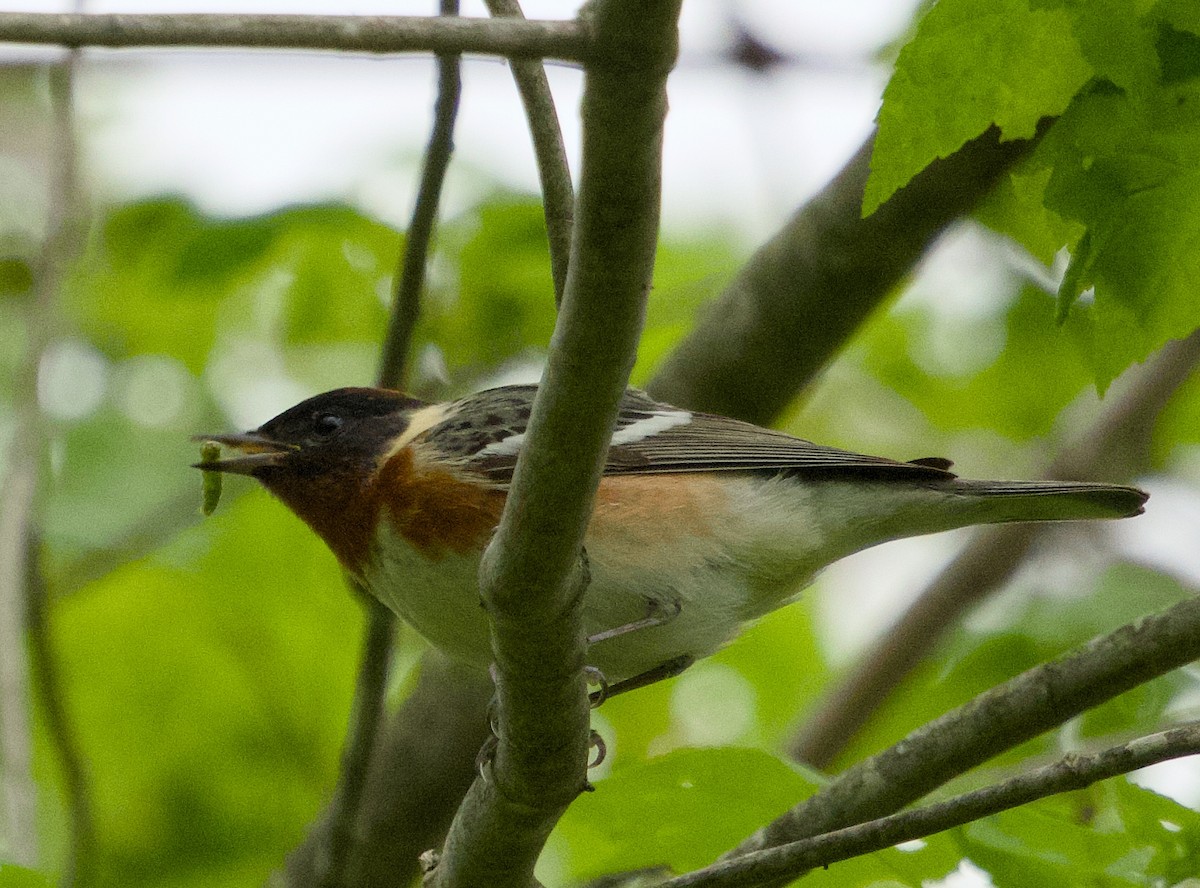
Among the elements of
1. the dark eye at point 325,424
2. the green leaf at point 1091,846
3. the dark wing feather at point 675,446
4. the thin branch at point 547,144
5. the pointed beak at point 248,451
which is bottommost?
the green leaf at point 1091,846

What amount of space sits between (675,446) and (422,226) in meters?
1.17

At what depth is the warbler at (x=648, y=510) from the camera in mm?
4113

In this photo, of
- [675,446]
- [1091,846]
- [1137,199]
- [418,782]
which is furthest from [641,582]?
[1137,199]

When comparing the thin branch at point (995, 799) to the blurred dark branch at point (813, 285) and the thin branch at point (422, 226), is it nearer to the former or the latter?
the thin branch at point (422, 226)

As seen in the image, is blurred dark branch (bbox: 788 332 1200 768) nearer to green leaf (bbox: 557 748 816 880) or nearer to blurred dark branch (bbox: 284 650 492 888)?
blurred dark branch (bbox: 284 650 492 888)

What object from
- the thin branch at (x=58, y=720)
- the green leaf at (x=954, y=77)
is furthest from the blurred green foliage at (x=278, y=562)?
the green leaf at (x=954, y=77)

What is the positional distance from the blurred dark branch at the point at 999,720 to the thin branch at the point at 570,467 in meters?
0.69

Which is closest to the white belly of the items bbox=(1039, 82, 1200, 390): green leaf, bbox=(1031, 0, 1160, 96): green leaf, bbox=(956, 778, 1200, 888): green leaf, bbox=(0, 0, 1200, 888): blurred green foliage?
bbox=(0, 0, 1200, 888): blurred green foliage

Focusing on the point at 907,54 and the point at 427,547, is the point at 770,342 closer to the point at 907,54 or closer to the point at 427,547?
the point at 427,547

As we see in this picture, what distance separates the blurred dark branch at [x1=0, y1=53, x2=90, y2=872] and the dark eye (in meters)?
1.03

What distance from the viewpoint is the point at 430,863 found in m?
3.72

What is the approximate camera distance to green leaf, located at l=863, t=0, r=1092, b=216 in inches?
105

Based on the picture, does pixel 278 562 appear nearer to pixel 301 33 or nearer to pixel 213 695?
pixel 213 695

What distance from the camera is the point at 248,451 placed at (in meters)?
5.00
